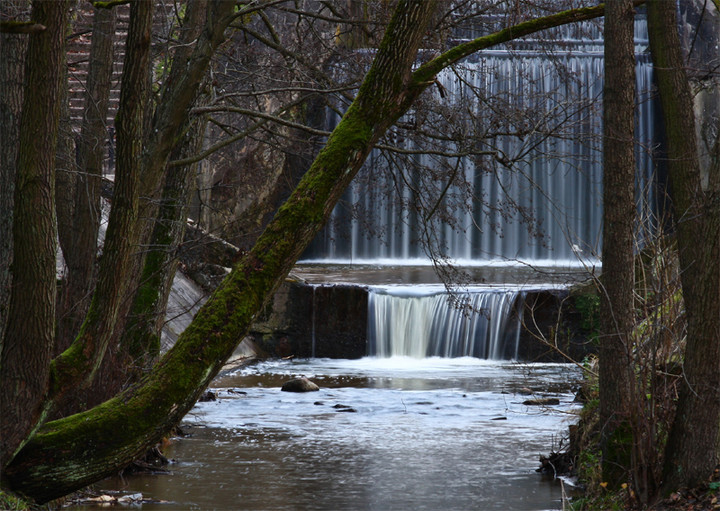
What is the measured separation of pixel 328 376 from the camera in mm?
14531

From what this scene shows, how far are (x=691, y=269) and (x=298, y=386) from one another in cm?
760

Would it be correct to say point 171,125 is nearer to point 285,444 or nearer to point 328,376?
point 285,444

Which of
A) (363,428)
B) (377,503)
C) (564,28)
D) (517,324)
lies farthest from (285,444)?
(564,28)

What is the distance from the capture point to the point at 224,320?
5.64 metres

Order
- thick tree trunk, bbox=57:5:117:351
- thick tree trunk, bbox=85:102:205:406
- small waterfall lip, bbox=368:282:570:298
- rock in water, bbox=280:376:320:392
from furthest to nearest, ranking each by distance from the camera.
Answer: small waterfall lip, bbox=368:282:570:298 < rock in water, bbox=280:376:320:392 < thick tree trunk, bbox=85:102:205:406 < thick tree trunk, bbox=57:5:117:351

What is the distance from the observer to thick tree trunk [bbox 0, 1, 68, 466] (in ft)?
15.8


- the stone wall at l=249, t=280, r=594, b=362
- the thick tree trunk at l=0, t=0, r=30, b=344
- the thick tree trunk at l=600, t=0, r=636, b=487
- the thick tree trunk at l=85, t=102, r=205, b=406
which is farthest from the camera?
the stone wall at l=249, t=280, r=594, b=362

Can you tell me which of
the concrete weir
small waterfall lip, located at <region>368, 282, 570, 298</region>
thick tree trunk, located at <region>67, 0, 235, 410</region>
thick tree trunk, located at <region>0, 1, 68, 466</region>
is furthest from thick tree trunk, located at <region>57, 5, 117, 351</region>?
small waterfall lip, located at <region>368, 282, 570, 298</region>

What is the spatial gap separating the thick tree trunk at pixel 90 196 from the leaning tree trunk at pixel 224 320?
6.72 ft

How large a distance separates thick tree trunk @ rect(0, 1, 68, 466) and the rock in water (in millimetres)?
7770

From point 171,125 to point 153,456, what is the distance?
11.0 feet

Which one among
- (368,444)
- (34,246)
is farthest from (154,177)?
(368,444)

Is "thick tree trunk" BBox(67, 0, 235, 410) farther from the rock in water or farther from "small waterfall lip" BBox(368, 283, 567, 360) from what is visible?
"small waterfall lip" BBox(368, 283, 567, 360)

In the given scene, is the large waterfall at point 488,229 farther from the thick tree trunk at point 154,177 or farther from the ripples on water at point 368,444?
the thick tree trunk at point 154,177
